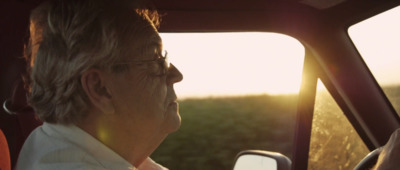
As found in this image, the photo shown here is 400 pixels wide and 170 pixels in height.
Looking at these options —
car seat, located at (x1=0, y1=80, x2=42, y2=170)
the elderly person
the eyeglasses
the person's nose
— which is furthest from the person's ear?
car seat, located at (x1=0, y1=80, x2=42, y2=170)

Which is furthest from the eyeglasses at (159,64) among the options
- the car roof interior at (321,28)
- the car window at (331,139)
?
the car window at (331,139)

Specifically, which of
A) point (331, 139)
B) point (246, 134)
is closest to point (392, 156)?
point (331, 139)

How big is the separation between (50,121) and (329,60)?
1.34 metres

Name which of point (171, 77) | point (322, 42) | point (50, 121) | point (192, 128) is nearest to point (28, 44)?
point (50, 121)

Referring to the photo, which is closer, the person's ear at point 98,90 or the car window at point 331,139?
the person's ear at point 98,90

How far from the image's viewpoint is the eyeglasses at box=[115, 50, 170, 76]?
1.93 m

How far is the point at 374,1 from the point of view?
237 centimetres

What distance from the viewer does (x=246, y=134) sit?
6891 millimetres

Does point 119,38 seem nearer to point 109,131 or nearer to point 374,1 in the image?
point 109,131

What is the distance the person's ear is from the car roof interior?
0.71m

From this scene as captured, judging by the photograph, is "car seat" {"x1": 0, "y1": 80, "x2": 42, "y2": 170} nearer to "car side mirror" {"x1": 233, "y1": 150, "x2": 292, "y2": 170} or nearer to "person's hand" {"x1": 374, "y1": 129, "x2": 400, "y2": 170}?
"car side mirror" {"x1": 233, "y1": 150, "x2": 292, "y2": 170}

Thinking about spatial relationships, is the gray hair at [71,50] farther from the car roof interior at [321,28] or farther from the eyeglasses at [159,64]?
the car roof interior at [321,28]

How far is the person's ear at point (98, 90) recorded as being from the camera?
1.80m

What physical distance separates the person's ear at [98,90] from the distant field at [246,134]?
49.9 inches
